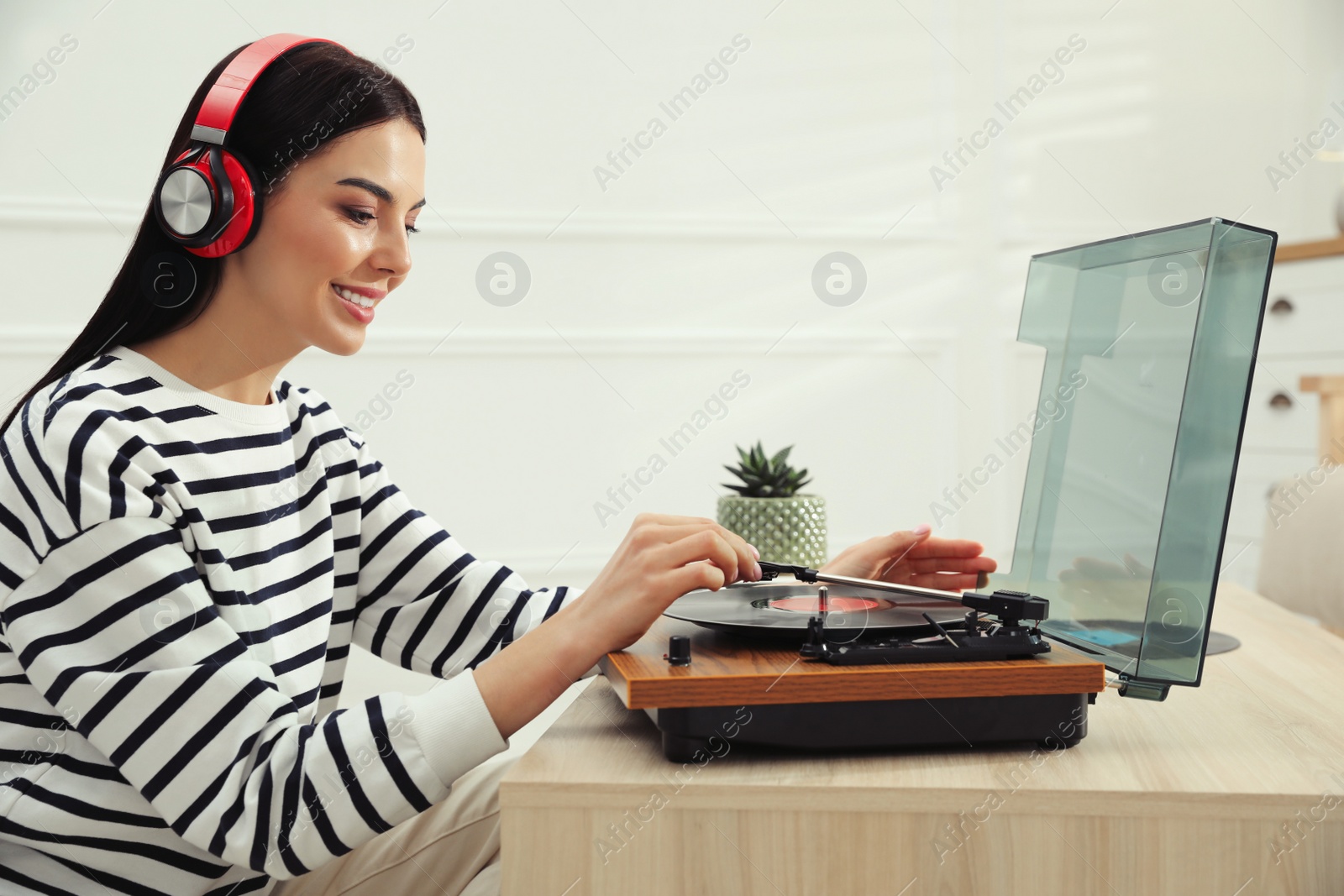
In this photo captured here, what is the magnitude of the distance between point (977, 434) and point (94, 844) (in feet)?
9.25

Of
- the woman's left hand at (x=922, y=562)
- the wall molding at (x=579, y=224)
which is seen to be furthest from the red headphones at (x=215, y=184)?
the wall molding at (x=579, y=224)

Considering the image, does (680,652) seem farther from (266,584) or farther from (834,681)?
(266,584)

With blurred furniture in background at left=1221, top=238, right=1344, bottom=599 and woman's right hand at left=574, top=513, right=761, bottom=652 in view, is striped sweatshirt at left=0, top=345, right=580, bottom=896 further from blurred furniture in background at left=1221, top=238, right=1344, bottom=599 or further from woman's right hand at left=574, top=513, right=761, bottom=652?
blurred furniture in background at left=1221, top=238, right=1344, bottom=599

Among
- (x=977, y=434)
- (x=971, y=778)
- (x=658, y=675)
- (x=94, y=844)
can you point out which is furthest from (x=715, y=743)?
(x=977, y=434)

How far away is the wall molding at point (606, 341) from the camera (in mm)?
2695

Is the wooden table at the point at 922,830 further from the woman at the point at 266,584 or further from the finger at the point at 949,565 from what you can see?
the finger at the point at 949,565

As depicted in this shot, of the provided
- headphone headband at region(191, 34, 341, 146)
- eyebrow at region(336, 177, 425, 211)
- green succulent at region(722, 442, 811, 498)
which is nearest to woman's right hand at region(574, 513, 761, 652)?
eyebrow at region(336, 177, 425, 211)

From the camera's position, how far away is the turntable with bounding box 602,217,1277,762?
0.68 meters

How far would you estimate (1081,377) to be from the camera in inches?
37.6

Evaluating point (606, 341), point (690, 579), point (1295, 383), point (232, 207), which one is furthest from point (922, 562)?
point (1295, 383)

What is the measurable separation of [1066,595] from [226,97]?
2.79ft

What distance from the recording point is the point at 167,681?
71 cm

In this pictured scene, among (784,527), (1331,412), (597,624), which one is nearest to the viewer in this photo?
(597,624)

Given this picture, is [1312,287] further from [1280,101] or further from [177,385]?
[177,385]
